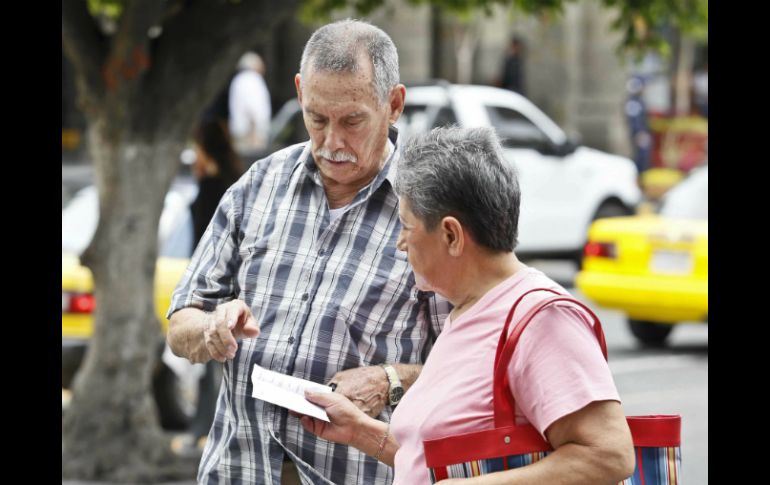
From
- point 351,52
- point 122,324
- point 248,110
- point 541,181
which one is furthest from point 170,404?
point 248,110

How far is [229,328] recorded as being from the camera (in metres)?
2.73

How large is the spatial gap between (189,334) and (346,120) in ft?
2.03

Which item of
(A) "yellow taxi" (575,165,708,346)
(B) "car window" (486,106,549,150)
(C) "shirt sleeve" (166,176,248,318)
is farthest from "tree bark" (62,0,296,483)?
(B) "car window" (486,106,549,150)

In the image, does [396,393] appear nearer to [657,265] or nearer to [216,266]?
[216,266]

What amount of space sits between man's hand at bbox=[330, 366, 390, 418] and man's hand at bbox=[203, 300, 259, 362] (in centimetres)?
24

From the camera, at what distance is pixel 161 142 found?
6.96 meters

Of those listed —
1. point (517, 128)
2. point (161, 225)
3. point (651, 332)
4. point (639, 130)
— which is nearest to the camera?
point (161, 225)

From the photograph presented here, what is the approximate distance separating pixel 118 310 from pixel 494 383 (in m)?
5.04

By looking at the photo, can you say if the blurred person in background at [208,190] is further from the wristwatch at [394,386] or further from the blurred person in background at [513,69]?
the blurred person in background at [513,69]

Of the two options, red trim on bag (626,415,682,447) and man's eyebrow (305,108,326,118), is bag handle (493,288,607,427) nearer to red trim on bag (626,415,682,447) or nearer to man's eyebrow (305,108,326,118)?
red trim on bag (626,415,682,447)

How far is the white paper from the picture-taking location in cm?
276
